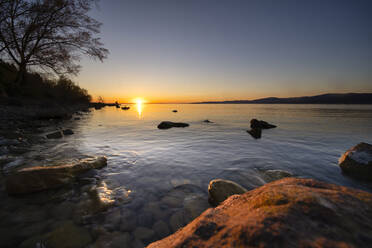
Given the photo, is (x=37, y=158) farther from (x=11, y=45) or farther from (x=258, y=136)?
(x=258, y=136)

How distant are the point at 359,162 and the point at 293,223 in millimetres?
5437

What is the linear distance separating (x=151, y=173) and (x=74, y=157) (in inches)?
120

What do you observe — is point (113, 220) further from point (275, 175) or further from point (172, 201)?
point (275, 175)

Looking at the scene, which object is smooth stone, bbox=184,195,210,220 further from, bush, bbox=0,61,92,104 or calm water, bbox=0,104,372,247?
bush, bbox=0,61,92,104

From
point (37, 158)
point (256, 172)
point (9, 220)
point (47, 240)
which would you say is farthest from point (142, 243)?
point (37, 158)

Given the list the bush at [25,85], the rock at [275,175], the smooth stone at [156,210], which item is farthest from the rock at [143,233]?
the bush at [25,85]

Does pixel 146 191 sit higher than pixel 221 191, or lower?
lower

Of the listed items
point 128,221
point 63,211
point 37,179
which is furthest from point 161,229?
point 37,179

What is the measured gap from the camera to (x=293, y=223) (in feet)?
2.91

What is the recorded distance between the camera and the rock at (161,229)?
2160 millimetres

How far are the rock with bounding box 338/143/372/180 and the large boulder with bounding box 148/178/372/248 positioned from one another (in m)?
4.59

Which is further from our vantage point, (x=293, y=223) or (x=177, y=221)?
(x=177, y=221)

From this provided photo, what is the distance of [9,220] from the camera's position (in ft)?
7.13

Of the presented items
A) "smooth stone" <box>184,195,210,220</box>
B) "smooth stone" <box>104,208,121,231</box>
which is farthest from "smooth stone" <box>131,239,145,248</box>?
"smooth stone" <box>184,195,210,220</box>
